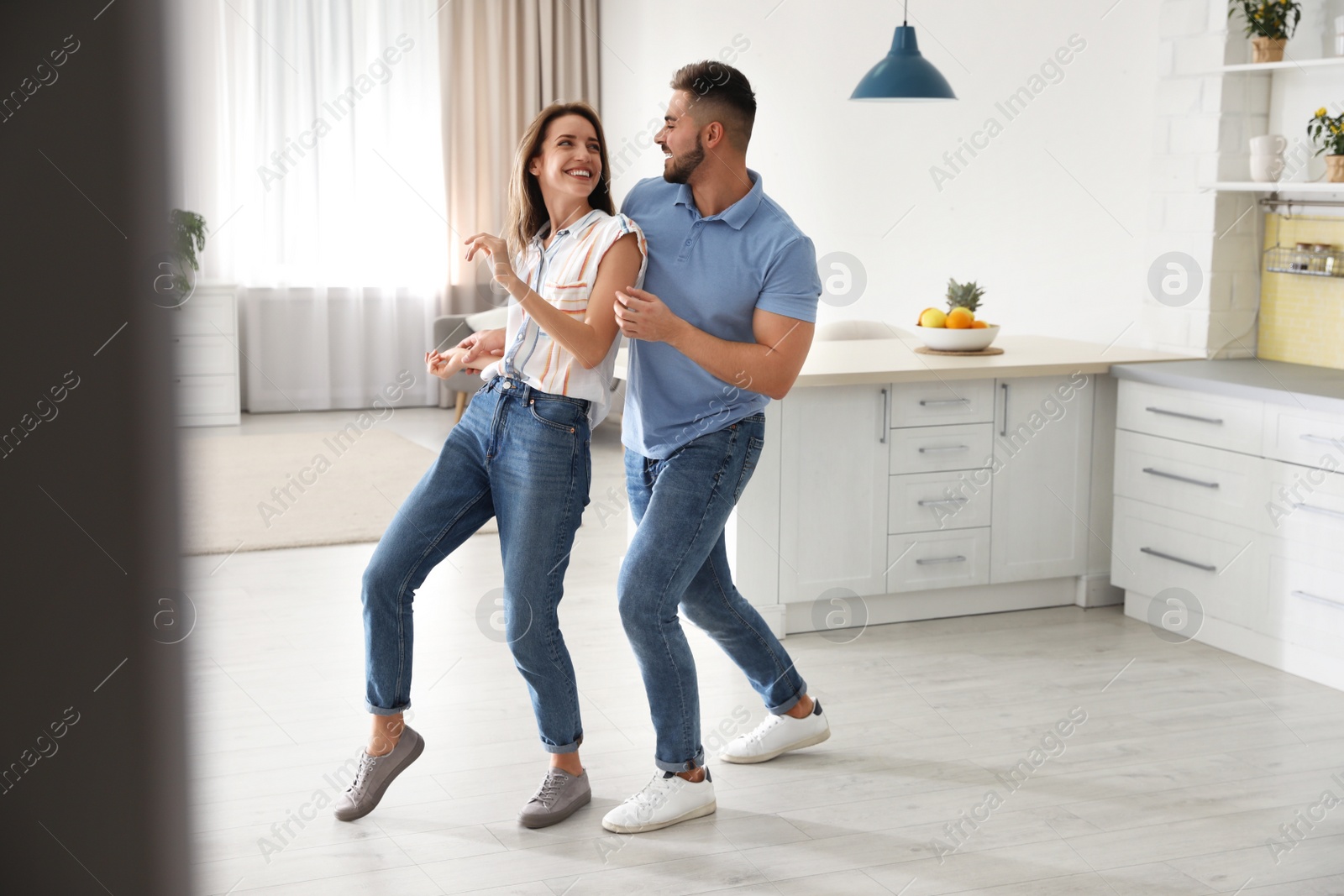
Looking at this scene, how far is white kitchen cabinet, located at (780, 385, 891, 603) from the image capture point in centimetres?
351

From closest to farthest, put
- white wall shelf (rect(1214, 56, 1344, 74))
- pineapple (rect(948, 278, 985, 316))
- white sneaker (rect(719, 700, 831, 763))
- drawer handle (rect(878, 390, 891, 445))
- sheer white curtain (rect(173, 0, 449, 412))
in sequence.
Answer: white sneaker (rect(719, 700, 831, 763)), white wall shelf (rect(1214, 56, 1344, 74)), drawer handle (rect(878, 390, 891, 445)), pineapple (rect(948, 278, 985, 316)), sheer white curtain (rect(173, 0, 449, 412))

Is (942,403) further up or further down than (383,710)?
further up

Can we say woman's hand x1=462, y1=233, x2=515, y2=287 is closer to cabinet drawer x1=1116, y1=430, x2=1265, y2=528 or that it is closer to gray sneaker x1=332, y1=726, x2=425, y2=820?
gray sneaker x1=332, y1=726, x2=425, y2=820

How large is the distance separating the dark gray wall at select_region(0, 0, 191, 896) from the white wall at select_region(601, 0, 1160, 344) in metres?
4.20

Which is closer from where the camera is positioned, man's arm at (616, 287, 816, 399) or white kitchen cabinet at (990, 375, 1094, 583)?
man's arm at (616, 287, 816, 399)

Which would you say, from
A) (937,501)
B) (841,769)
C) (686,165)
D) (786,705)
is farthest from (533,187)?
(937,501)

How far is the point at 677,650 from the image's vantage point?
2299 millimetres

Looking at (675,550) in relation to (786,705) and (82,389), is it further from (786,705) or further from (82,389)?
(82,389)

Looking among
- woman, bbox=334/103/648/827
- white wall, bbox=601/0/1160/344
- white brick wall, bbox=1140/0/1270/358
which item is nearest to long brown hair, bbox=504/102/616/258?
woman, bbox=334/103/648/827

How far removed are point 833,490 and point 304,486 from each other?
2775 mm

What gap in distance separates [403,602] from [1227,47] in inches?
117

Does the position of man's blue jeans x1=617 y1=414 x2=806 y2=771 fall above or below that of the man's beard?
below

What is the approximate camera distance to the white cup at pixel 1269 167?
3621 mm

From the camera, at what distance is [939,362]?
368cm
